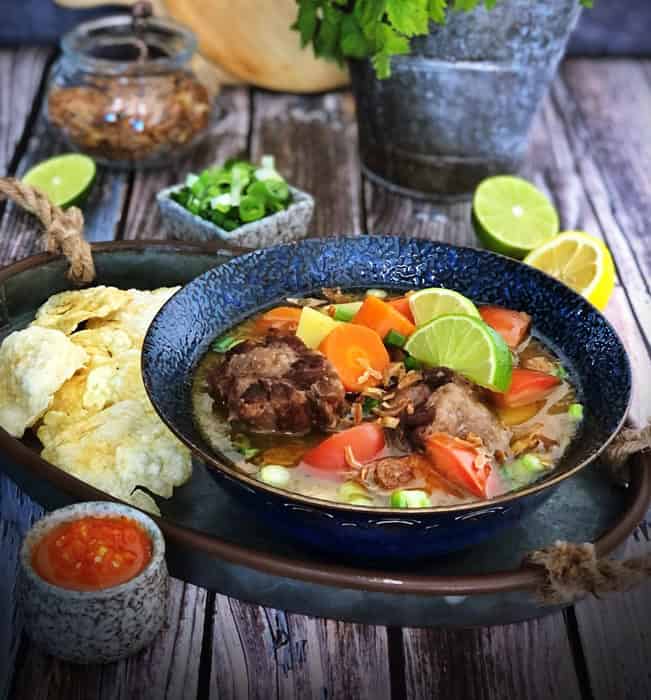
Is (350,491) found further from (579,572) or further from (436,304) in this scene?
(436,304)

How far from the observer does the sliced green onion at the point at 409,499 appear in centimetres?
189

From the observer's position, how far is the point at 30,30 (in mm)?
4820

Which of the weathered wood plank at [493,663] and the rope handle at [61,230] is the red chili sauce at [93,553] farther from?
the rope handle at [61,230]

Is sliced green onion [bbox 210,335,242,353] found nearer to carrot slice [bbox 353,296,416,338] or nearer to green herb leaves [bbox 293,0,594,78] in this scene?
carrot slice [bbox 353,296,416,338]

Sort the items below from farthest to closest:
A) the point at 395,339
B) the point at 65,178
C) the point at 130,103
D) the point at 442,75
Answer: the point at 130,103
the point at 65,178
the point at 442,75
the point at 395,339

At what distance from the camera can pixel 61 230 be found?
2.71 meters

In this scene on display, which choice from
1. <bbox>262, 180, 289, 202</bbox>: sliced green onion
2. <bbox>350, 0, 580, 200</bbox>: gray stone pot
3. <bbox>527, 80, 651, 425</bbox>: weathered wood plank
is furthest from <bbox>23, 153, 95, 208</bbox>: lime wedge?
<bbox>527, 80, 651, 425</bbox>: weathered wood plank

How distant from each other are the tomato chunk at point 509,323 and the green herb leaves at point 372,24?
3.54 feet

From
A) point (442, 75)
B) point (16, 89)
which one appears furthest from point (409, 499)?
point (16, 89)

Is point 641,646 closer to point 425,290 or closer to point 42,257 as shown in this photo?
point 425,290

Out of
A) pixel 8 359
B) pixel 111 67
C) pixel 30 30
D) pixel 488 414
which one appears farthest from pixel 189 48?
pixel 488 414

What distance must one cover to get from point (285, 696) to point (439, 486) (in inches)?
18.5

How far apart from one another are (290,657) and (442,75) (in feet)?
7.06

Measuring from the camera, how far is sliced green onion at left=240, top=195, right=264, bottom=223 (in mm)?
3199
